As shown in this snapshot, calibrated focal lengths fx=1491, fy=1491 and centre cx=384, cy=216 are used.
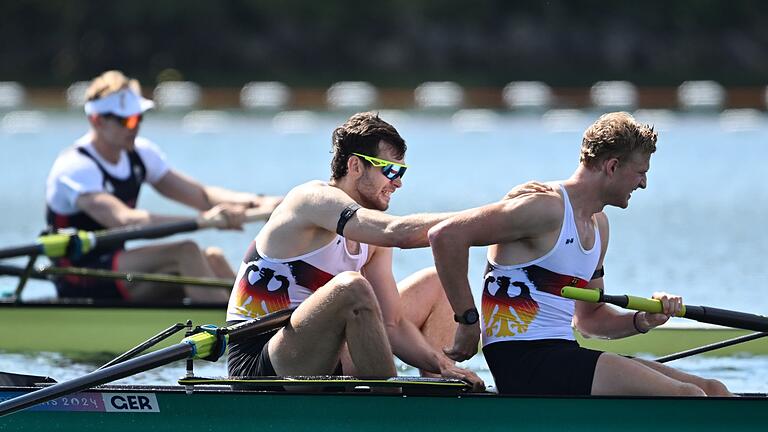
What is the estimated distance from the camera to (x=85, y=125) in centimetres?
3403

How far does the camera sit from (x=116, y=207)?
10.7 m

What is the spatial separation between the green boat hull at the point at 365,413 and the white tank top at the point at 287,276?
495 millimetres

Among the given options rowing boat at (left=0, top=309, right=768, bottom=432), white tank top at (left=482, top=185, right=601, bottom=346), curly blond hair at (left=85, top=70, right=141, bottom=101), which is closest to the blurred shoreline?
curly blond hair at (left=85, top=70, right=141, bottom=101)

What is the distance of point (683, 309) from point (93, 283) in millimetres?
5221

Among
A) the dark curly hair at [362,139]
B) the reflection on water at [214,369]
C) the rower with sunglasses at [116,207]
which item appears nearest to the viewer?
the dark curly hair at [362,139]

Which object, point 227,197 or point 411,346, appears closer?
point 411,346

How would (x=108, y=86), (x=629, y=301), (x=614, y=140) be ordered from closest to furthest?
1. (x=614, y=140)
2. (x=629, y=301)
3. (x=108, y=86)

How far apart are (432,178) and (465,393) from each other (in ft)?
61.5

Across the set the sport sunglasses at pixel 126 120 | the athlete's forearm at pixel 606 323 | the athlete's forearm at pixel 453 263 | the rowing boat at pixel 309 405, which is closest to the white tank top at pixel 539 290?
the athlete's forearm at pixel 453 263

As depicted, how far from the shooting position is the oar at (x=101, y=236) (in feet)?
33.6

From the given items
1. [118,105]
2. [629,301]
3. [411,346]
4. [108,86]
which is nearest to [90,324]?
[118,105]

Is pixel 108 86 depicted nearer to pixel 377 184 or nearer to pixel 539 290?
pixel 377 184

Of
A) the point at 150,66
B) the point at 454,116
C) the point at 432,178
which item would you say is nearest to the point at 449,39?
the point at 150,66

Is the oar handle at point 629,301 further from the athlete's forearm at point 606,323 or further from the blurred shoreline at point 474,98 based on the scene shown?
the blurred shoreline at point 474,98
